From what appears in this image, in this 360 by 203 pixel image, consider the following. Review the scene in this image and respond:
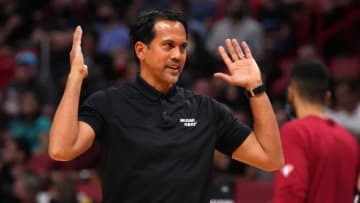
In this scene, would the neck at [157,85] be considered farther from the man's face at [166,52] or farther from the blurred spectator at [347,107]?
the blurred spectator at [347,107]

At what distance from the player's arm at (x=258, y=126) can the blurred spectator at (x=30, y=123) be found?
23.3 ft

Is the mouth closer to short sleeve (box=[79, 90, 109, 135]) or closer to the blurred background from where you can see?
short sleeve (box=[79, 90, 109, 135])

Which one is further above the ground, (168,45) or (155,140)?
(168,45)

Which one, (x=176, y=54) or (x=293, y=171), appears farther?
(x=293, y=171)

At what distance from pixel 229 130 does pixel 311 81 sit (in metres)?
1.17

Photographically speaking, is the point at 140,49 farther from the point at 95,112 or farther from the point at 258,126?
the point at 258,126

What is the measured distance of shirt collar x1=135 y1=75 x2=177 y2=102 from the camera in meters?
4.12

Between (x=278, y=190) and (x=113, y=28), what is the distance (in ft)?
27.4

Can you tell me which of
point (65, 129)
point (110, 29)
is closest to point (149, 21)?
point (65, 129)

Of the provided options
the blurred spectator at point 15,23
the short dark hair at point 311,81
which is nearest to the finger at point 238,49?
the short dark hair at point 311,81

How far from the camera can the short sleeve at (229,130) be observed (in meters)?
4.16

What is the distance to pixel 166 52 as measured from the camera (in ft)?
13.3

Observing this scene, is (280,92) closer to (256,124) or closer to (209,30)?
(209,30)

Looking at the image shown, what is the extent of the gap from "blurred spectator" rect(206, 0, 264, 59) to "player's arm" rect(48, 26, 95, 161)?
7721 mm
